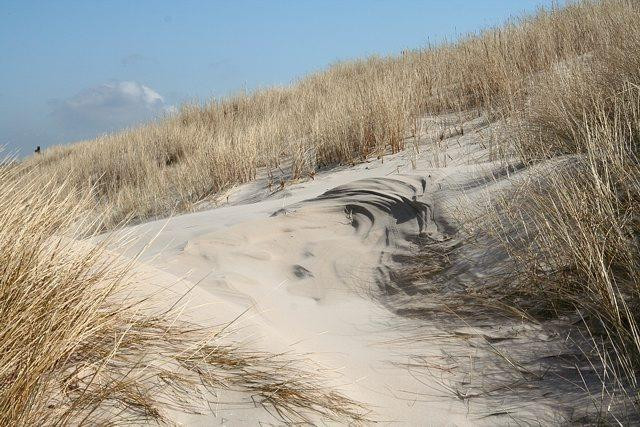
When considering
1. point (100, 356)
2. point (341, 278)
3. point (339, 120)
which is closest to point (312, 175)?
point (339, 120)

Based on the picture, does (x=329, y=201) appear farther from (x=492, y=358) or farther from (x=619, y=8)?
(x=619, y=8)

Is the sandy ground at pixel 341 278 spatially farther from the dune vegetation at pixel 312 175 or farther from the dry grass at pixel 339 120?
the dry grass at pixel 339 120

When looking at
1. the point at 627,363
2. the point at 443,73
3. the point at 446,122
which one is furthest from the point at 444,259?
the point at 443,73

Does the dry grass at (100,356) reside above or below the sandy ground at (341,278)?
above

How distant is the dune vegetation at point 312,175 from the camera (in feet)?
6.09

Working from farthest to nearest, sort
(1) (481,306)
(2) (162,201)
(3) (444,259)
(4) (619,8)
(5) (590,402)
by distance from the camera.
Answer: (4) (619,8), (2) (162,201), (3) (444,259), (1) (481,306), (5) (590,402)

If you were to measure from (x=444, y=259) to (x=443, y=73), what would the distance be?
226 inches

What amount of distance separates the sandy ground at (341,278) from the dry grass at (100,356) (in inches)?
3.5

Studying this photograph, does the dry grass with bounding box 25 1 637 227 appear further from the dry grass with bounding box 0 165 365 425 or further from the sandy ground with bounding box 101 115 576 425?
the dry grass with bounding box 0 165 365 425

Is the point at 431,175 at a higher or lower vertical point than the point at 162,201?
higher

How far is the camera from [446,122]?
6.93 metres

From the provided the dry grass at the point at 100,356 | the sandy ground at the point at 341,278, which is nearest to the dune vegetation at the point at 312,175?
the dry grass at the point at 100,356

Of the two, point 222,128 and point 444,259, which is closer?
point 444,259

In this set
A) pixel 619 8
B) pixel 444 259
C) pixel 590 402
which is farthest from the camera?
pixel 619 8
